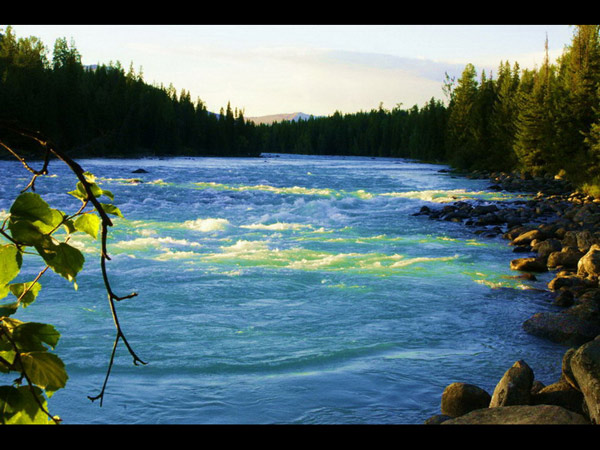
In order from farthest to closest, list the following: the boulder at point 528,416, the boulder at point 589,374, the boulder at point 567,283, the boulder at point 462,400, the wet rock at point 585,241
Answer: the wet rock at point 585,241 < the boulder at point 567,283 < the boulder at point 462,400 < the boulder at point 589,374 < the boulder at point 528,416

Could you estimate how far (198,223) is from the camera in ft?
59.3

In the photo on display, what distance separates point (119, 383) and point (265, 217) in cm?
1360

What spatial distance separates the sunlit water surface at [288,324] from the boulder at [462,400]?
255 millimetres

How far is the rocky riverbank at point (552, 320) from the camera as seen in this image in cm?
421

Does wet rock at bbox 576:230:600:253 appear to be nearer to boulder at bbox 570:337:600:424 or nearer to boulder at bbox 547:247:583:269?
boulder at bbox 547:247:583:269

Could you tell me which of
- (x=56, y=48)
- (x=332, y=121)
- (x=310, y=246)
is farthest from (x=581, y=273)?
(x=332, y=121)

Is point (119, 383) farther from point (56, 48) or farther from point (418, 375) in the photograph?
point (56, 48)

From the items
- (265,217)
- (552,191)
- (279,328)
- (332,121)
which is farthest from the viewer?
(332,121)

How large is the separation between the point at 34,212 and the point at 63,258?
9cm

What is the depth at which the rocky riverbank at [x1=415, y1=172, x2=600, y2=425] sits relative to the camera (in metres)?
4.21

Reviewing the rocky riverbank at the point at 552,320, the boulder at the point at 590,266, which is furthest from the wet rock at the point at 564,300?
the boulder at the point at 590,266

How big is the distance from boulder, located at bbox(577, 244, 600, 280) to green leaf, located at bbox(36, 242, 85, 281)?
11.2 meters

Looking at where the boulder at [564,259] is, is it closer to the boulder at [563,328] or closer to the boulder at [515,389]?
the boulder at [563,328]

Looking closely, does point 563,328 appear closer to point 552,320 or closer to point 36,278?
point 552,320
